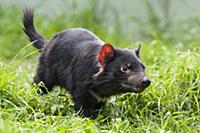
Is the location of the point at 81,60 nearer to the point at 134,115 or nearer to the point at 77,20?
the point at 134,115

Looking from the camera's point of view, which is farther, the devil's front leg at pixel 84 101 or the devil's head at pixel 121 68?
the devil's front leg at pixel 84 101

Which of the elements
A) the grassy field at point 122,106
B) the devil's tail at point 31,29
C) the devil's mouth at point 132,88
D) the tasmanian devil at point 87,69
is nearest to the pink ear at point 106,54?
the tasmanian devil at point 87,69

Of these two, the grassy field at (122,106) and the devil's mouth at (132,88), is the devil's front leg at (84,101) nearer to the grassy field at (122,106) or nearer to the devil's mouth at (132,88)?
the grassy field at (122,106)

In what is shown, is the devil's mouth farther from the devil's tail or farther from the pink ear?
the devil's tail

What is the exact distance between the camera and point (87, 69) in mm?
→ 4680

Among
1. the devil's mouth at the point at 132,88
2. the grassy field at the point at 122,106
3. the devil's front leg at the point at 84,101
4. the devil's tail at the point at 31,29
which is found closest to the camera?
the grassy field at the point at 122,106

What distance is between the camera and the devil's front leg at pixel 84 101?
4.68 metres

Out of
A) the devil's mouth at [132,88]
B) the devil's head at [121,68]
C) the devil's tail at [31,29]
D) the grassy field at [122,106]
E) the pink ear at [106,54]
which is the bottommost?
the grassy field at [122,106]

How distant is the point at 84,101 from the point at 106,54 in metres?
0.43

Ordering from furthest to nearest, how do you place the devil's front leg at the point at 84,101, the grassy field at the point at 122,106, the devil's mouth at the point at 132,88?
the devil's front leg at the point at 84,101 → the devil's mouth at the point at 132,88 → the grassy field at the point at 122,106

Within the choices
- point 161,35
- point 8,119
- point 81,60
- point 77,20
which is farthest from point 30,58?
point 8,119

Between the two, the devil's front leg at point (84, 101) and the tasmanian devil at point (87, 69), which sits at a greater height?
the tasmanian devil at point (87, 69)

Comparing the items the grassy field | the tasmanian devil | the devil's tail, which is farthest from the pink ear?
the devil's tail

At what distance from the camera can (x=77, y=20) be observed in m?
8.50
